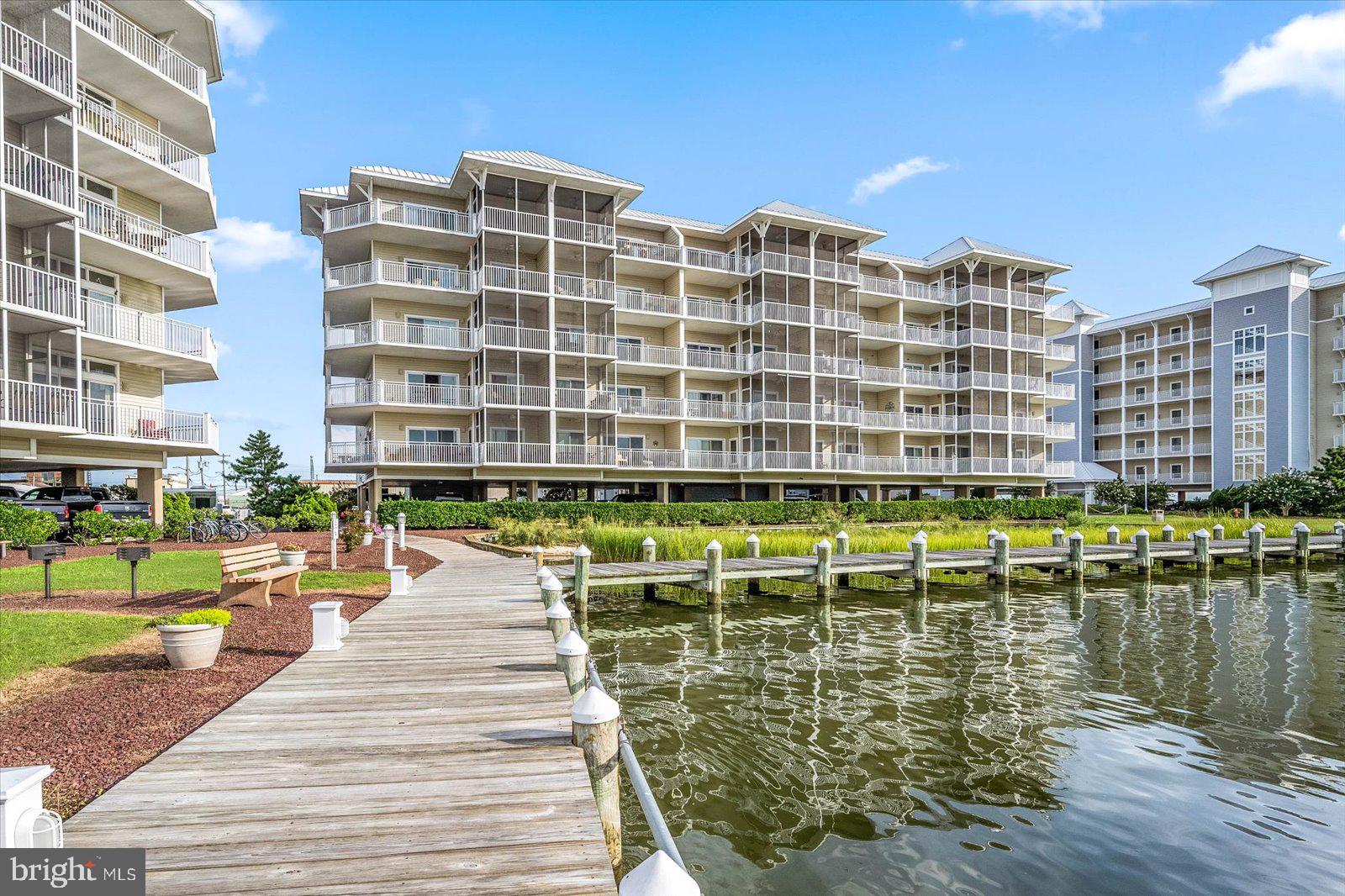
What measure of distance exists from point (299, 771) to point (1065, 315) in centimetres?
6019

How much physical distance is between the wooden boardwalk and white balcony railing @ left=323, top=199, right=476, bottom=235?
2994 centimetres

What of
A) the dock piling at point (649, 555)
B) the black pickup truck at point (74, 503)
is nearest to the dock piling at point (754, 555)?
the dock piling at point (649, 555)

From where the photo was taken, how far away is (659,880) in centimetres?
280

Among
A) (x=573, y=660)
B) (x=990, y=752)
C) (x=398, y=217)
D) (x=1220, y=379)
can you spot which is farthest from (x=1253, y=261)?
(x=573, y=660)

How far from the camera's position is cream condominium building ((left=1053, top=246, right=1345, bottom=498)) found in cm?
5319

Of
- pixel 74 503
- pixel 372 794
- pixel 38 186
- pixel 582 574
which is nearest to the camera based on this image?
pixel 372 794

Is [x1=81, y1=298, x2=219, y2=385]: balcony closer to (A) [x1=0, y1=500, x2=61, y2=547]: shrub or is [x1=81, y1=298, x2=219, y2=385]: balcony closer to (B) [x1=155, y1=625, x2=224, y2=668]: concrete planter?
(A) [x1=0, y1=500, x2=61, y2=547]: shrub

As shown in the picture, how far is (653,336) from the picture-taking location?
41031 millimetres

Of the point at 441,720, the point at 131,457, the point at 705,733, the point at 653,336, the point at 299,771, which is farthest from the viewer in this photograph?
the point at 653,336

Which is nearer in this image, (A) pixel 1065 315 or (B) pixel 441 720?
(B) pixel 441 720

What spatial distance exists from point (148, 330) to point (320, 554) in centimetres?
1235

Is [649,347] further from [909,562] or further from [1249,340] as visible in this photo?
[1249,340]

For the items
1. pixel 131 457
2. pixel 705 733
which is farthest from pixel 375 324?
pixel 705 733

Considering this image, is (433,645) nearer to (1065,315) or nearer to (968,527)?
(968,527)
